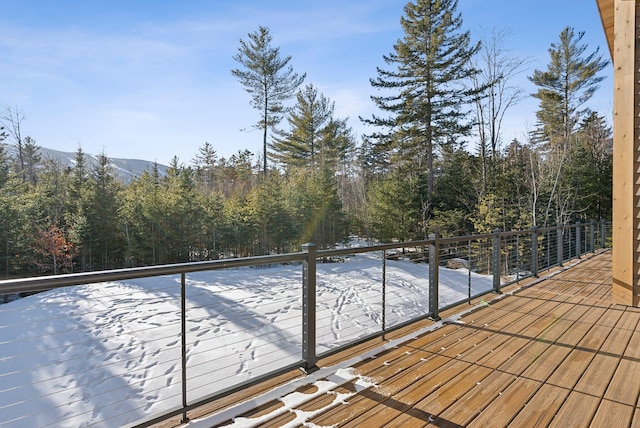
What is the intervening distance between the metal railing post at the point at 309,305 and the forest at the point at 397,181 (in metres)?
11.0

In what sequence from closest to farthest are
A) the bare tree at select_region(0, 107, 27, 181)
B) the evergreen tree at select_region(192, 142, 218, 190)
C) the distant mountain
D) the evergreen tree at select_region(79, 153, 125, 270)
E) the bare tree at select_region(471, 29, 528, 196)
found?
the evergreen tree at select_region(79, 153, 125, 270) < the bare tree at select_region(471, 29, 528, 196) < the distant mountain < the bare tree at select_region(0, 107, 27, 181) < the evergreen tree at select_region(192, 142, 218, 190)

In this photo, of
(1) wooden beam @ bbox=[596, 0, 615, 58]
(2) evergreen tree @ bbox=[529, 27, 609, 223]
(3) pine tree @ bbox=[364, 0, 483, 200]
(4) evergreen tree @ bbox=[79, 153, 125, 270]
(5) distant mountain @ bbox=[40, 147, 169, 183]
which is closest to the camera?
(1) wooden beam @ bbox=[596, 0, 615, 58]

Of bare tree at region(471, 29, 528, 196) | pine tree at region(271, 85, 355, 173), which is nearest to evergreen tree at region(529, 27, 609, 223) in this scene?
bare tree at region(471, 29, 528, 196)

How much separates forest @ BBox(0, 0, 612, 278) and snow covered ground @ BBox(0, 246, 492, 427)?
2307 millimetres

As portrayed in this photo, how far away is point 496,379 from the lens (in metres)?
2.21

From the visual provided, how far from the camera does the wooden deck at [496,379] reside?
179 cm

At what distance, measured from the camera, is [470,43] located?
1427cm

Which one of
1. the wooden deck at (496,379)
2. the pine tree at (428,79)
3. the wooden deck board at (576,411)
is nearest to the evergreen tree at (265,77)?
the pine tree at (428,79)

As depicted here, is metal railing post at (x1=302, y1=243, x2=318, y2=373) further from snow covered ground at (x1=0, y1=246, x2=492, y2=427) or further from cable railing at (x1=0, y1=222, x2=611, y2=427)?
snow covered ground at (x1=0, y1=246, x2=492, y2=427)

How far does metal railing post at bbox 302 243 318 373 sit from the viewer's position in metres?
2.33

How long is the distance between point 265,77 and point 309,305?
17628 millimetres

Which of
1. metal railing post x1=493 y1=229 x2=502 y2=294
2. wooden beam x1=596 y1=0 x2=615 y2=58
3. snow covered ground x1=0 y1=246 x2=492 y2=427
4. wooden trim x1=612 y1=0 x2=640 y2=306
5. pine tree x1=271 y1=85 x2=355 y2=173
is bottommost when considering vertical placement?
snow covered ground x1=0 y1=246 x2=492 y2=427

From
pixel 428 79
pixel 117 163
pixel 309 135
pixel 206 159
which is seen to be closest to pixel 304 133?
pixel 309 135

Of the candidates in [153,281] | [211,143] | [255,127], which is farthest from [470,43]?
[211,143]
